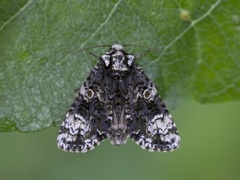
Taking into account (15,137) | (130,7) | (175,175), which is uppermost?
(130,7)

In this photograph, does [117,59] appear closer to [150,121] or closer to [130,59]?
[130,59]

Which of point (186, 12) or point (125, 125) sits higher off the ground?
point (186, 12)

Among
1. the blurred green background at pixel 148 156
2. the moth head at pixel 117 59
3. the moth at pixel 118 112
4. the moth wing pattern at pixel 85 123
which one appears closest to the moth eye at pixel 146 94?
the moth at pixel 118 112

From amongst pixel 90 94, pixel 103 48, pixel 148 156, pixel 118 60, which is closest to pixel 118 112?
pixel 90 94

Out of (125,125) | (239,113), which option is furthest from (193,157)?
(125,125)

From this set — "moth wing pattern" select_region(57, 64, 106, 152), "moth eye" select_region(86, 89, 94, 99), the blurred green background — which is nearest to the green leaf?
"moth wing pattern" select_region(57, 64, 106, 152)

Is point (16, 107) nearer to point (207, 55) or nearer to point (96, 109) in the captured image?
point (96, 109)

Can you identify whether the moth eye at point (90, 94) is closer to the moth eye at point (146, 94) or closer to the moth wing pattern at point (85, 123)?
the moth wing pattern at point (85, 123)
